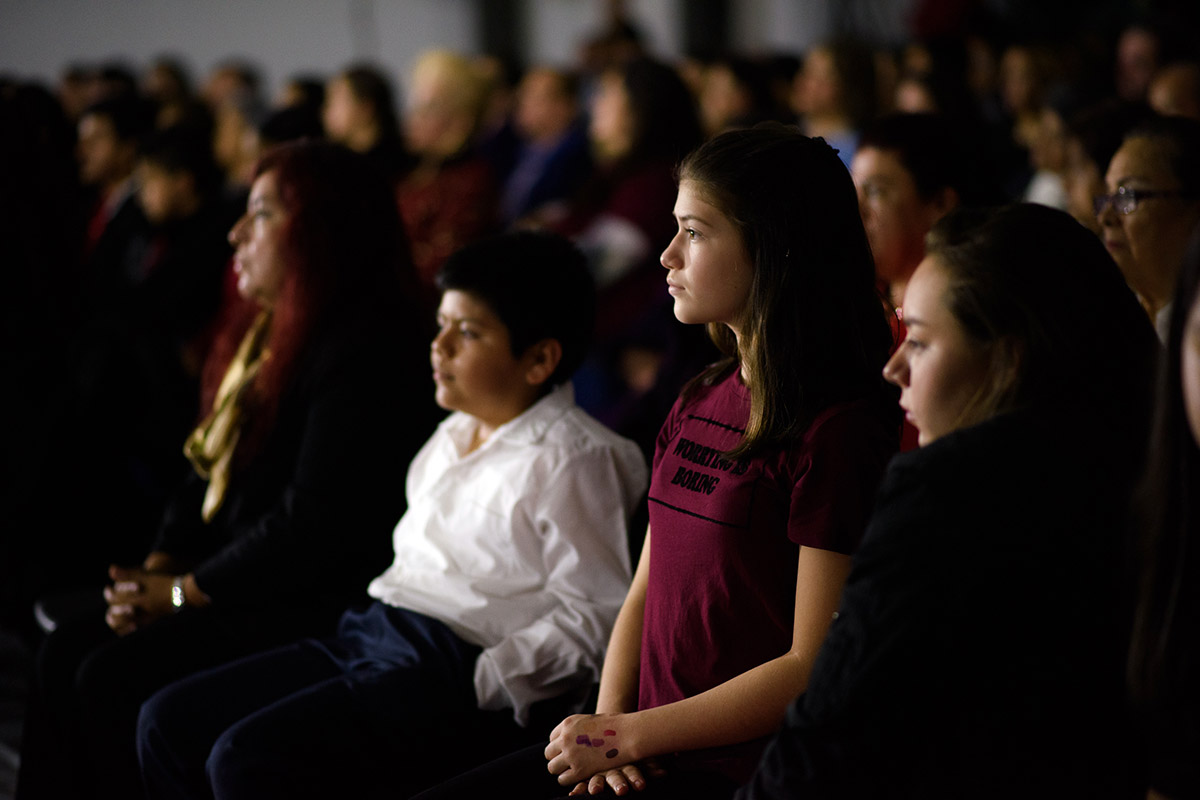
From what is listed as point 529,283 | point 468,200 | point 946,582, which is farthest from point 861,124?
point 946,582

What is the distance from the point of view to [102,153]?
456cm

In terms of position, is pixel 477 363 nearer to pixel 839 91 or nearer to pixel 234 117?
pixel 839 91

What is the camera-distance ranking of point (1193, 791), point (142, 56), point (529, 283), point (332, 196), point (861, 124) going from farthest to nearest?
1. point (142, 56)
2. point (861, 124)
3. point (332, 196)
4. point (529, 283)
5. point (1193, 791)

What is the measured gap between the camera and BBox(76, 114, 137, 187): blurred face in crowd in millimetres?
4559

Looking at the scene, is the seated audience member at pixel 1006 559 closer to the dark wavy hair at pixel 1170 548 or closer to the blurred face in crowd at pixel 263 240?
the dark wavy hair at pixel 1170 548

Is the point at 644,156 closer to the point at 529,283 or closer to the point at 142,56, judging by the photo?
the point at 529,283

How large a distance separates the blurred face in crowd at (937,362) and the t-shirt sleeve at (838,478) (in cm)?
17

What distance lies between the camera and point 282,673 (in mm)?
1819

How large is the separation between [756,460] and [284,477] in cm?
109

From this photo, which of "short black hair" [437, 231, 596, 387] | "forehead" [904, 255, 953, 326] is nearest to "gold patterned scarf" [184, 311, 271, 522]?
"short black hair" [437, 231, 596, 387]

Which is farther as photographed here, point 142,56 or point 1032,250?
point 142,56

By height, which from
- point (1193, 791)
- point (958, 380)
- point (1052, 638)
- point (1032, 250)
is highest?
point (1032, 250)

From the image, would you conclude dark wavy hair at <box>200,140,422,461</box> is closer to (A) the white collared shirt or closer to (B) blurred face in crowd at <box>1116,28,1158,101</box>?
(A) the white collared shirt

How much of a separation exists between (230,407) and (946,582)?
157cm
